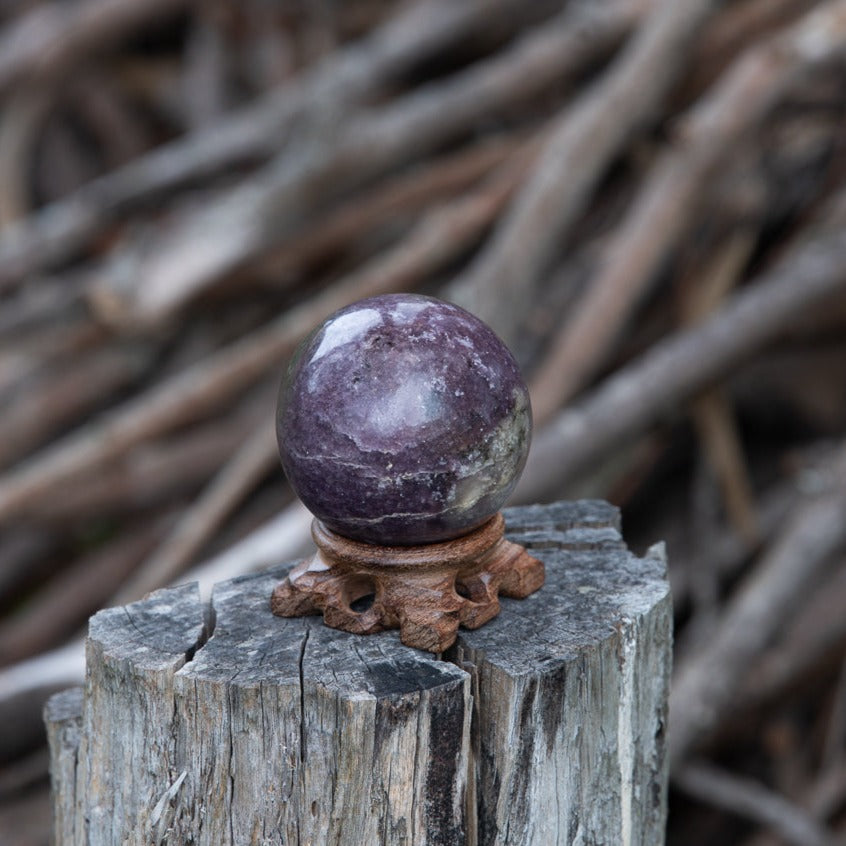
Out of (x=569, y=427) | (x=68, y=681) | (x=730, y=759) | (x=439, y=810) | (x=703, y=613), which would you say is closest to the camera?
(x=439, y=810)

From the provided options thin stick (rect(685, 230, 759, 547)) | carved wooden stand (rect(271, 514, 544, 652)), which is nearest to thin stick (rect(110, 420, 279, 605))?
thin stick (rect(685, 230, 759, 547))

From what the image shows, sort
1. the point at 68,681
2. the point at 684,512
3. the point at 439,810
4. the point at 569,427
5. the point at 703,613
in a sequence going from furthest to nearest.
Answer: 1. the point at 684,512
2. the point at 703,613
3. the point at 569,427
4. the point at 68,681
5. the point at 439,810

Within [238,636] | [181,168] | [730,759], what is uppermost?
[181,168]

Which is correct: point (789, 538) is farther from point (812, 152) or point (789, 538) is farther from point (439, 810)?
point (439, 810)

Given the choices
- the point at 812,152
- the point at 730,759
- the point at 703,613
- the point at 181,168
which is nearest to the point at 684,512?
the point at 703,613

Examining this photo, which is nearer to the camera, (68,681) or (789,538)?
(68,681)

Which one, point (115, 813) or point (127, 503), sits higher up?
point (115, 813)

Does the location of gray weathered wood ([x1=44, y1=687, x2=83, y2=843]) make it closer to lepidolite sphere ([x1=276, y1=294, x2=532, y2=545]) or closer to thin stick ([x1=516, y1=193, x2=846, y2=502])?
lepidolite sphere ([x1=276, y1=294, x2=532, y2=545])

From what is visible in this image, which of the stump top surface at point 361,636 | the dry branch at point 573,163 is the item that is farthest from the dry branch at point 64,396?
the stump top surface at point 361,636

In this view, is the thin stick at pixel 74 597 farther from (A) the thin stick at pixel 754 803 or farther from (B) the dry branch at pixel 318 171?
(A) the thin stick at pixel 754 803
